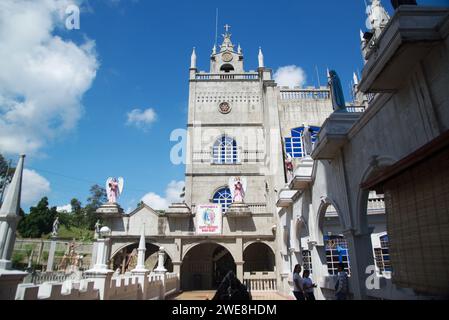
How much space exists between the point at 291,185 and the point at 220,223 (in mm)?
8573

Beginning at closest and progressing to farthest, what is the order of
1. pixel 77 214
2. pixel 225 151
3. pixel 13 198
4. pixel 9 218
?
pixel 9 218 → pixel 13 198 → pixel 225 151 → pixel 77 214

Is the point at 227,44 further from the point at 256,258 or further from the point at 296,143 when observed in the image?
the point at 256,258

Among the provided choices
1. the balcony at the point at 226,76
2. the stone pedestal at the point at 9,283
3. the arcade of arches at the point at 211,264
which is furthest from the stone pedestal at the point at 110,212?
the stone pedestal at the point at 9,283

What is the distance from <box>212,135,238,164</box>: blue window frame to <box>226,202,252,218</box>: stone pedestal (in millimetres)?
6237

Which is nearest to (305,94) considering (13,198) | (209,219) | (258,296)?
(209,219)

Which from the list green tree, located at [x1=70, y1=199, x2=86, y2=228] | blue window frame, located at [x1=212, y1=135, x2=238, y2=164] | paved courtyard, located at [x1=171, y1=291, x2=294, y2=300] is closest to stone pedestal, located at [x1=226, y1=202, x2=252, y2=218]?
paved courtyard, located at [x1=171, y1=291, x2=294, y2=300]

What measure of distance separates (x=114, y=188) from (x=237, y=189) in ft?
30.2

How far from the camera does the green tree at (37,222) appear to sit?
1820 inches

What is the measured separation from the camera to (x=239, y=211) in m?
19.2

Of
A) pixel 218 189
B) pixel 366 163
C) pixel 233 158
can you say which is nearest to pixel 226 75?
pixel 233 158

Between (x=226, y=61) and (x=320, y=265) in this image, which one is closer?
(x=320, y=265)
